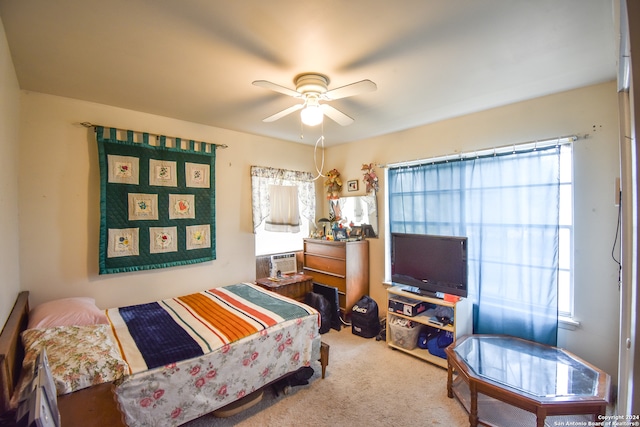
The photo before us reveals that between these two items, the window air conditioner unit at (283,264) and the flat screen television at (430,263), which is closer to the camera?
the flat screen television at (430,263)

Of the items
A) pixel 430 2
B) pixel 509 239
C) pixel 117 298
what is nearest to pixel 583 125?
pixel 509 239

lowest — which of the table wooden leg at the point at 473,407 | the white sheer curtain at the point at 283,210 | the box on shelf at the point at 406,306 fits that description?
the table wooden leg at the point at 473,407

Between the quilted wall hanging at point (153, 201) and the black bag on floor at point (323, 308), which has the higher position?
the quilted wall hanging at point (153, 201)

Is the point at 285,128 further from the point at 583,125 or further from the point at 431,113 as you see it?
the point at 583,125

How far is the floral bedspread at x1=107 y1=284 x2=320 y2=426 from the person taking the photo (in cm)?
155

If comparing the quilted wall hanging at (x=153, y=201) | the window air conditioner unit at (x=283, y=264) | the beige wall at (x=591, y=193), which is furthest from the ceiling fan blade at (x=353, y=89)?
the window air conditioner unit at (x=283, y=264)

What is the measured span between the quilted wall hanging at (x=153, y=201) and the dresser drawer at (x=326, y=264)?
53.3 inches

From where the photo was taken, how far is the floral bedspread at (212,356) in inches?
61.1

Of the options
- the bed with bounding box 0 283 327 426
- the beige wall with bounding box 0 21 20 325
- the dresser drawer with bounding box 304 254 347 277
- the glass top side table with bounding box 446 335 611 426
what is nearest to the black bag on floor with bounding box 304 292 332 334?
the dresser drawer with bounding box 304 254 347 277

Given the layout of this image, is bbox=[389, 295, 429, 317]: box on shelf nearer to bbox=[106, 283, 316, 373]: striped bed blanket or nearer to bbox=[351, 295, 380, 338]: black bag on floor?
bbox=[351, 295, 380, 338]: black bag on floor

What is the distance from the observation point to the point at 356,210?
3.87 meters

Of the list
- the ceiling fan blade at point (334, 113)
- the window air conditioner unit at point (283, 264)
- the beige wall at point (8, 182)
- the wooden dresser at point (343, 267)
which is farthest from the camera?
the window air conditioner unit at point (283, 264)

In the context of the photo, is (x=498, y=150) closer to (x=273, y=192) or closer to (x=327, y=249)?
(x=327, y=249)

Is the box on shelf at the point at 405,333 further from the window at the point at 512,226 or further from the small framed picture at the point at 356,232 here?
the small framed picture at the point at 356,232
